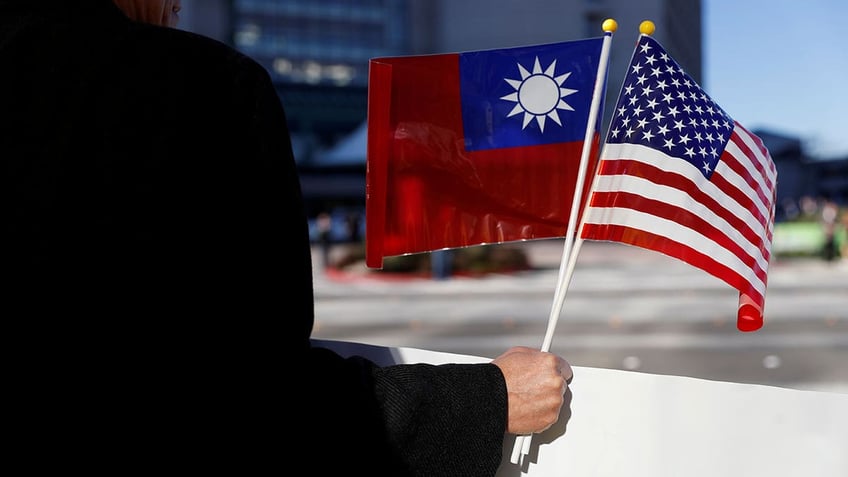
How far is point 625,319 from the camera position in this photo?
39.9 ft

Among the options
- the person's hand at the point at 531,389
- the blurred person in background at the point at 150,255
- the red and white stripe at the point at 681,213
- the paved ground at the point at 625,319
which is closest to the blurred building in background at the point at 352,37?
the paved ground at the point at 625,319

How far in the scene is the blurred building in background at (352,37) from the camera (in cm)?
5419

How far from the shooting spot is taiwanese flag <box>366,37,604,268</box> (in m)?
1.65

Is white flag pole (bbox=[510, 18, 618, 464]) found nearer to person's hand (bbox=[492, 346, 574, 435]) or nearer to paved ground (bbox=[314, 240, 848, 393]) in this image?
person's hand (bbox=[492, 346, 574, 435])

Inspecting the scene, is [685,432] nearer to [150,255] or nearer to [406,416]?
[406,416]

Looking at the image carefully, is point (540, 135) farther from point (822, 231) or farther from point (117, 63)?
point (822, 231)

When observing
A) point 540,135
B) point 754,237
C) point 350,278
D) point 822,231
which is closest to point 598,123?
point 540,135

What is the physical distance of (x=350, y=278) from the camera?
762 inches

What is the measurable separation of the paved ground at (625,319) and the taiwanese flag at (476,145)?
3.80 meters

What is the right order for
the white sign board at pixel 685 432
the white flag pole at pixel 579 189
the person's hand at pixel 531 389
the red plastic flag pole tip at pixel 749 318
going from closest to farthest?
the person's hand at pixel 531 389 < the white sign board at pixel 685 432 < the white flag pole at pixel 579 189 < the red plastic flag pole tip at pixel 749 318

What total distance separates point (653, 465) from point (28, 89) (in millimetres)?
1123

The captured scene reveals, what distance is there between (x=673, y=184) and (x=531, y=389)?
2.31ft

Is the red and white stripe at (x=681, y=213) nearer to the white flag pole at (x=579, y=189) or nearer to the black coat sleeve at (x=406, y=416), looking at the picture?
the white flag pole at (x=579, y=189)

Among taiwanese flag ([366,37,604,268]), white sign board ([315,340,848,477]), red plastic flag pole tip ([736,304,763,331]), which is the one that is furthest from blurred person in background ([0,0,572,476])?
red plastic flag pole tip ([736,304,763,331])
